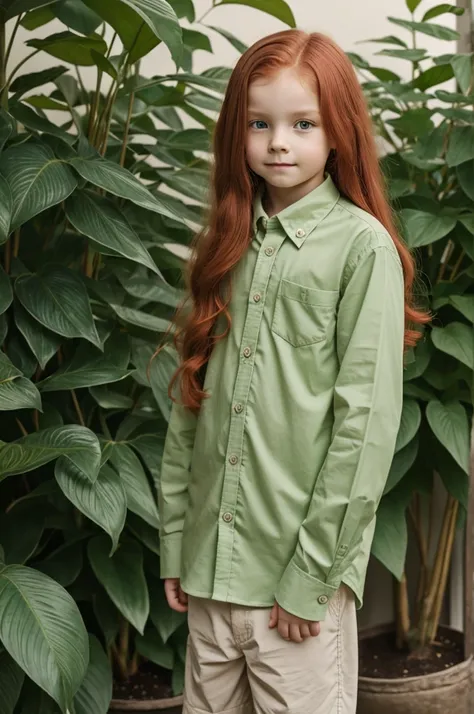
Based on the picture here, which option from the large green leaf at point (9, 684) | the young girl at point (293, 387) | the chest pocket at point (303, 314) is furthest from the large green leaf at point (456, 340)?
the large green leaf at point (9, 684)

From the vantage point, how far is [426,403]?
1967 mm

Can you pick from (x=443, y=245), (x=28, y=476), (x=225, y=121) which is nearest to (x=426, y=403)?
(x=443, y=245)

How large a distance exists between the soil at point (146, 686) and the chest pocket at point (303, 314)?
3.26ft

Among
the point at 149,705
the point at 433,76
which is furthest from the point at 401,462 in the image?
the point at 433,76

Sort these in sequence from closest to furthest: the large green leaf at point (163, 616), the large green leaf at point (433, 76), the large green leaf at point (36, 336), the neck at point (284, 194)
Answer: the neck at point (284, 194) < the large green leaf at point (36, 336) < the large green leaf at point (163, 616) < the large green leaf at point (433, 76)

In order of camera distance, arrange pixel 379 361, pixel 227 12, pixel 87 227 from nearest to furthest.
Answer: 1. pixel 379 361
2. pixel 87 227
3. pixel 227 12

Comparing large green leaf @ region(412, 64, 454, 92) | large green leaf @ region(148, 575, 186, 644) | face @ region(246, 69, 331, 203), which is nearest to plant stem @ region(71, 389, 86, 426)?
large green leaf @ region(148, 575, 186, 644)

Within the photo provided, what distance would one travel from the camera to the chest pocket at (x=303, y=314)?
1.13 meters

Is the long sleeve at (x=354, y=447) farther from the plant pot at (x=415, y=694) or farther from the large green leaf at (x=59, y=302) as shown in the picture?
the plant pot at (x=415, y=694)

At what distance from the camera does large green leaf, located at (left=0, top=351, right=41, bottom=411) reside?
137 centimetres

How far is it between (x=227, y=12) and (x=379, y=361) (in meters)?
1.38

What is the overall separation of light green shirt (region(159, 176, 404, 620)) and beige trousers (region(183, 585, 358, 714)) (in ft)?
0.12

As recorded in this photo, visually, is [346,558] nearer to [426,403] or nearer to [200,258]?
[200,258]

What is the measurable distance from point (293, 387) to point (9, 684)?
31.3 inches
